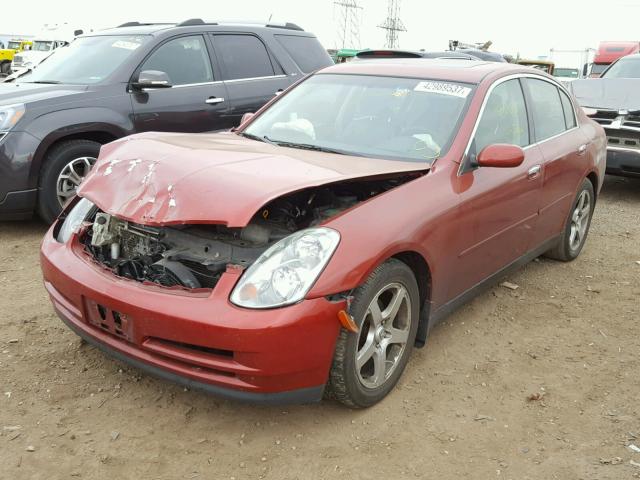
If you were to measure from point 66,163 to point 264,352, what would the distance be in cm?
372

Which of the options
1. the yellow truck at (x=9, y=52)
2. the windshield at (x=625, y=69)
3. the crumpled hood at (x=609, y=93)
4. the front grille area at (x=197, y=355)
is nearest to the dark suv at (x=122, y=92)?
the front grille area at (x=197, y=355)

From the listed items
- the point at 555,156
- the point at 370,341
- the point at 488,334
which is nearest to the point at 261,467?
the point at 370,341

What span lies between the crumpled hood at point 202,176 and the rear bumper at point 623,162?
5.05m

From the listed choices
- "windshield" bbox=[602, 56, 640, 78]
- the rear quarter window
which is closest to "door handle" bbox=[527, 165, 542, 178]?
the rear quarter window

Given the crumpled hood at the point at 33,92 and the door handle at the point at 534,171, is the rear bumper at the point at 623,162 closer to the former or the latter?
the door handle at the point at 534,171

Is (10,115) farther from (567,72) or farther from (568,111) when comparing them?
(567,72)

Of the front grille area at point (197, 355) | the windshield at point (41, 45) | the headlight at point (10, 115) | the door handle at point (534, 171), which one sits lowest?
the windshield at point (41, 45)

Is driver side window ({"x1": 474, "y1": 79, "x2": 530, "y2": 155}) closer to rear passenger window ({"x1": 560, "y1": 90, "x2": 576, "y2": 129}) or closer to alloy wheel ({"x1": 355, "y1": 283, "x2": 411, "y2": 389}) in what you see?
rear passenger window ({"x1": 560, "y1": 90, "x2": 576, "y2": 129})

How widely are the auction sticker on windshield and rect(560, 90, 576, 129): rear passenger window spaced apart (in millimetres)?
1461

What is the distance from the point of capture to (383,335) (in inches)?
114

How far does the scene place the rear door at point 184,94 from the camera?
18.8 ft

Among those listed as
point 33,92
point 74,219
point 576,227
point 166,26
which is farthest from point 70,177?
point 576,227

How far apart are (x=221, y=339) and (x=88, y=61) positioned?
460 cm

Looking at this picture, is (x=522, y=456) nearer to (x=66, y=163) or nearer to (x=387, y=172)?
(x=387, y=172)
